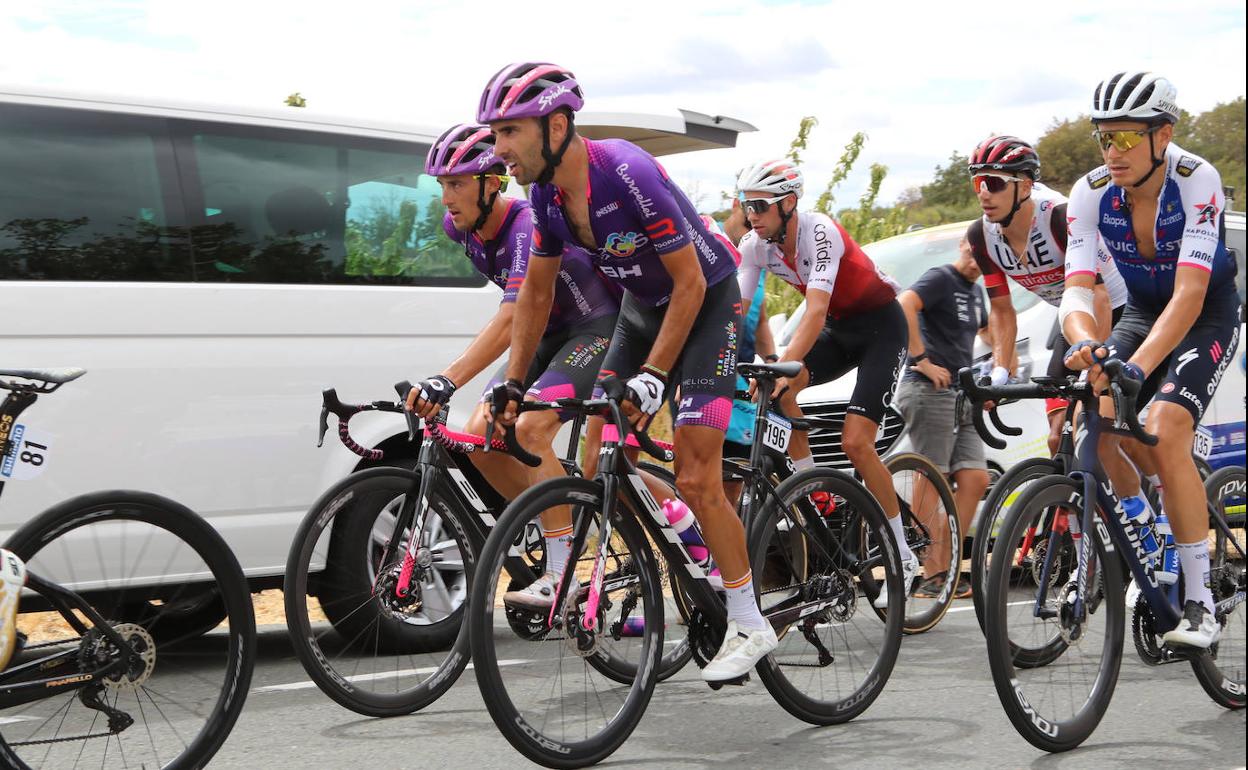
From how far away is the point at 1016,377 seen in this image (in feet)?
26.3

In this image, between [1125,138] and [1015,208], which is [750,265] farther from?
[1125,138]

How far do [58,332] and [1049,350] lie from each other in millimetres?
5206

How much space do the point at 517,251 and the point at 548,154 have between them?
99cm

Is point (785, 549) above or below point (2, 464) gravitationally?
below

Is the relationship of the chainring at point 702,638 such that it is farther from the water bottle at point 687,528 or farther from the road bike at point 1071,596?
the road bike at point 1071,596

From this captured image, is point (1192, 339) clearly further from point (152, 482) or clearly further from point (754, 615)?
point (152, 482)

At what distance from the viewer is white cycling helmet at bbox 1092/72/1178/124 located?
5.03 meters

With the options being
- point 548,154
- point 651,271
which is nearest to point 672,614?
point 651,271

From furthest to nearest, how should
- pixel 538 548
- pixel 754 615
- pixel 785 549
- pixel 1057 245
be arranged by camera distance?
pixel 1057 245
pixel 785 549
pixel 754 615
pixel 538 548

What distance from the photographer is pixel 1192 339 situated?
5.25 metres

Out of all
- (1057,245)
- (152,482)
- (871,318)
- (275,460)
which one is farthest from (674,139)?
(152,482)

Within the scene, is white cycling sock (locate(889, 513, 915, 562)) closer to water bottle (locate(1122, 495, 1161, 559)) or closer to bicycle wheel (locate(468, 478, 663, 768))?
water bottle (locate(1122, 495, 1161, 559))

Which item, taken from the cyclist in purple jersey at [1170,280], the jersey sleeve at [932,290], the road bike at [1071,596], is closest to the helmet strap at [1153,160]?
the cyclist in purple jersey at [1170,280]

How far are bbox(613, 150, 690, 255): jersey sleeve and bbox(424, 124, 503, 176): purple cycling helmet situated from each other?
108 cm
